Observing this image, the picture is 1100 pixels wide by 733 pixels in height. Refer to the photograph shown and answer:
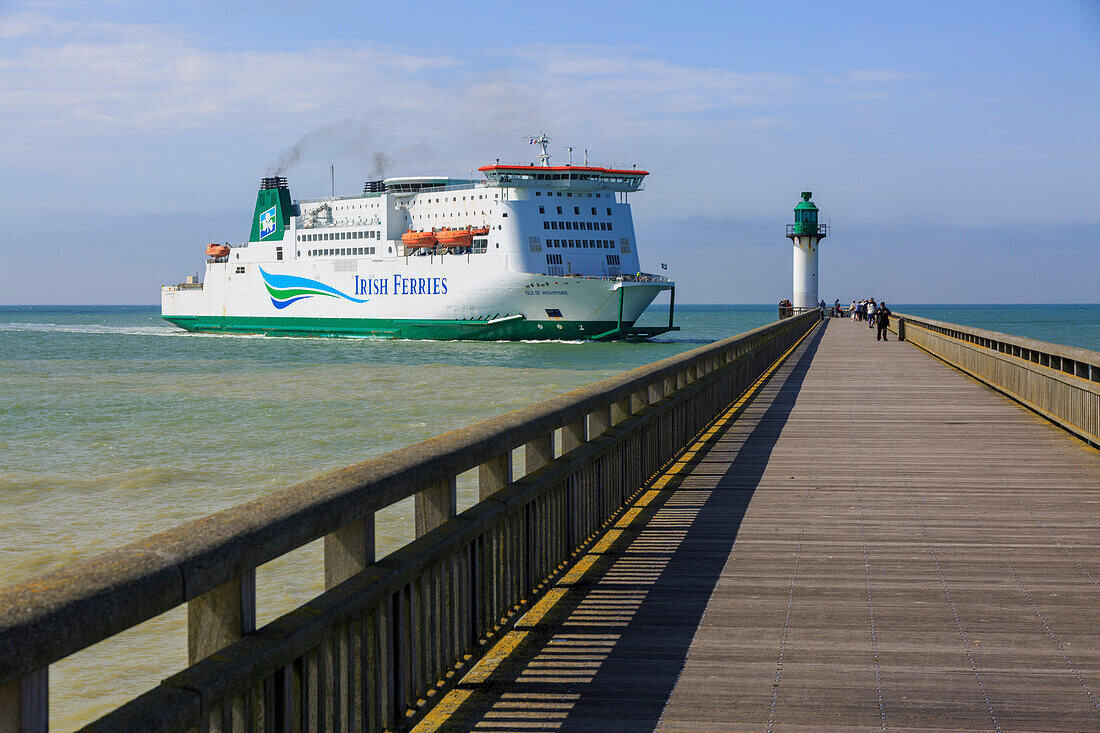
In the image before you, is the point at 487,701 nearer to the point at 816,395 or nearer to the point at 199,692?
the point at 199,692

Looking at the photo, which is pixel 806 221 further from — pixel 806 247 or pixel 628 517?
pixel 628 517

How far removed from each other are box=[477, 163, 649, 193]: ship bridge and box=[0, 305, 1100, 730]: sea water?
1279cm

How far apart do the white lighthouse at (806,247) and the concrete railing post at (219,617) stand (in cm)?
9352

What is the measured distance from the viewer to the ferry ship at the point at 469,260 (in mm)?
72938

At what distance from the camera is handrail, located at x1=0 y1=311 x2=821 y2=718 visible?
6.56 feet

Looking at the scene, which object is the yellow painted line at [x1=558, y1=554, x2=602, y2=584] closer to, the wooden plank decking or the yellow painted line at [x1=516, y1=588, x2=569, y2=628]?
the wooden plank decking

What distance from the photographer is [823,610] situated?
567 cm

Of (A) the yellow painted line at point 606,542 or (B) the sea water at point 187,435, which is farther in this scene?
(B) the sea water at point 187,435

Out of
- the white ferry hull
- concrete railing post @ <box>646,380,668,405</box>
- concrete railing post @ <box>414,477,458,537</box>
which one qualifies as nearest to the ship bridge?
the white ferry hull

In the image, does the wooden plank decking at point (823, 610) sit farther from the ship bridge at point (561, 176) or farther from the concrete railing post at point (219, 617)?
the ship bridge at point (561, 176)

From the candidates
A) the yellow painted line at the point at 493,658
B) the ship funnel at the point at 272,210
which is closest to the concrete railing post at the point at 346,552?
the yellow painted line at the point at 493,658

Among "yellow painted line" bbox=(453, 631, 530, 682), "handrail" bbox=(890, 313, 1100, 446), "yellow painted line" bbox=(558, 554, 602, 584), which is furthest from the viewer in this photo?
"handrail" bbox=(890, 313, 1100, 446)

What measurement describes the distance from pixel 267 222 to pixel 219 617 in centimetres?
9099

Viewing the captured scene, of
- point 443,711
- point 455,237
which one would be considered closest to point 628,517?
point 443,711
